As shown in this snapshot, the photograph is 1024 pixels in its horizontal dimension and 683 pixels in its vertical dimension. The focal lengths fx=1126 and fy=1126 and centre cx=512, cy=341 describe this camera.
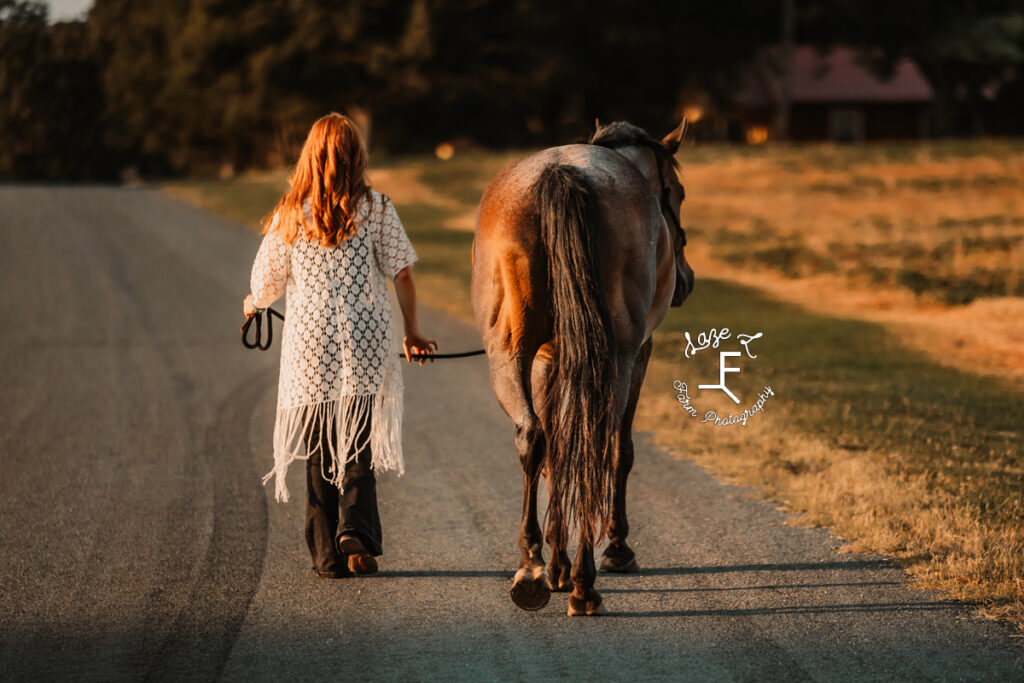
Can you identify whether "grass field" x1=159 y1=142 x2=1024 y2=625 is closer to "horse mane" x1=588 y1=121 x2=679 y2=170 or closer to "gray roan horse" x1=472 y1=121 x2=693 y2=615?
"gray roan horse" x1=472 y1=121 x2=693 y2=615

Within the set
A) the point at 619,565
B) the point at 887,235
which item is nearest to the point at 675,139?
the point at 619,565

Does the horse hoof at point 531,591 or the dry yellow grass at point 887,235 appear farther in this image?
the dry yellow grass at point 887,235

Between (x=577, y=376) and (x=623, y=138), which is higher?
(x=623, y=138)

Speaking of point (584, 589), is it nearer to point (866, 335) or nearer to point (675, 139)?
point (675, 139)

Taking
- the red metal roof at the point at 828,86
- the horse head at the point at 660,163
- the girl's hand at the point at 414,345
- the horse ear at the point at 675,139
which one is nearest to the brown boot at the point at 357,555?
the girl's hand at the point at 414,345

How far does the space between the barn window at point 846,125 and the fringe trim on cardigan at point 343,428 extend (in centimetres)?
5166

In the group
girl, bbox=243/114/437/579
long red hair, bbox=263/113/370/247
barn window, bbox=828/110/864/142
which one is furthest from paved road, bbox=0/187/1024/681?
barn window, bbox=828/110/864/142

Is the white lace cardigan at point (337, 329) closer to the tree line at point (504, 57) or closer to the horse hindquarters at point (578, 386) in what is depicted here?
the horse hindquarters at point (578, 386)

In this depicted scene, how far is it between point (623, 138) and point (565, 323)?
1587mm

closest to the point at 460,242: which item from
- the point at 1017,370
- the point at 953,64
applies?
the point at 1017,370

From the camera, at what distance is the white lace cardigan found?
5.12 metres

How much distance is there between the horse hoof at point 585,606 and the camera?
466 cm

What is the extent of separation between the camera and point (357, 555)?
515 centimetres

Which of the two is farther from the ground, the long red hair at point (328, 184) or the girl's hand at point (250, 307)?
the long red hair at point (328, 184)
